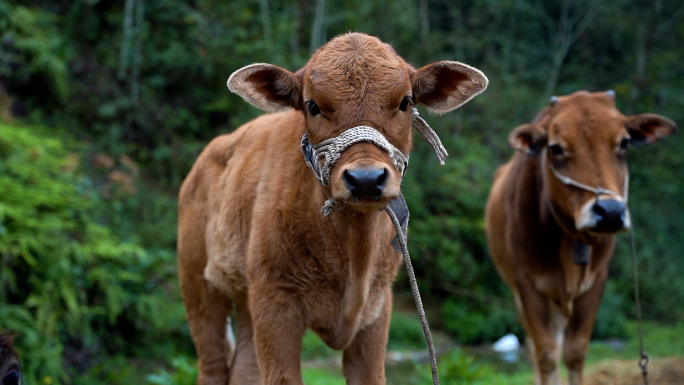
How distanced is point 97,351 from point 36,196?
1959mm

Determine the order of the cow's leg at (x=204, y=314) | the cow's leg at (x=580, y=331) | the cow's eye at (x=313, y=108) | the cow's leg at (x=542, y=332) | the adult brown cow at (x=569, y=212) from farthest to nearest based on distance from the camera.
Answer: the cow's leg at (x=542, y=332)
the cow's leg at (x=580, y=331)
the adult brown cow at (x=569, y=212)
the cow's leg at (x=204, y=314)
the cow's eye at (x=313, y=108)

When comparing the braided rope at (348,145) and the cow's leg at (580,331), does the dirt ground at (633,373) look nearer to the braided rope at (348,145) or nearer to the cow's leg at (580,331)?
the cow's leg at (580,331)

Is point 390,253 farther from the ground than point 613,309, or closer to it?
farther from the ground

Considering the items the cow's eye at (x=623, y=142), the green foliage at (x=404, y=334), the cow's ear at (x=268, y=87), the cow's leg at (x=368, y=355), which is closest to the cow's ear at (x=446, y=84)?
the cow's ear at (x=268, y=87)

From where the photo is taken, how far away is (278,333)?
341 cm

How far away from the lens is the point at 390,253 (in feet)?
12.2

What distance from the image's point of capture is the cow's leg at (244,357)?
4.67 meters

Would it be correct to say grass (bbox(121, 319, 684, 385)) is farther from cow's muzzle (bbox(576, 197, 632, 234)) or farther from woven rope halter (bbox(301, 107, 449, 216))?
woven rope halter (bbox(301, 107, 449, 216))

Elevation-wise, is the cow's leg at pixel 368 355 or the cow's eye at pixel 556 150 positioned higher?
the cow's eye at pixel 556 150

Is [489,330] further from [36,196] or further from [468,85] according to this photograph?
[468,85]

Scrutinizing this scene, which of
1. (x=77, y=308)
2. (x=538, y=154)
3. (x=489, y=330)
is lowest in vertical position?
(x=489, y=330)

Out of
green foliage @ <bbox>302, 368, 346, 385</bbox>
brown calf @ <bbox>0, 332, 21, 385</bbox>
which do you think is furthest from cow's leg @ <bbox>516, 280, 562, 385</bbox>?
brown calf @ <bbox>0, 332, 21, 385</bbox>

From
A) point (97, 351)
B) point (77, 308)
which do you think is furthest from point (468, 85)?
point (97, 351)

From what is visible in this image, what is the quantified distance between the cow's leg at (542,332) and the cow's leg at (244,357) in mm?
2760
